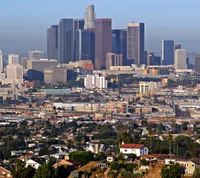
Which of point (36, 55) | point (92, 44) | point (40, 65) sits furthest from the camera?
point (36, 55)

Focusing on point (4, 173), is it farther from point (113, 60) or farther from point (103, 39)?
point (103, 39)

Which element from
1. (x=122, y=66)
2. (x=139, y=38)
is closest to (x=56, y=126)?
(x=122, y=66)

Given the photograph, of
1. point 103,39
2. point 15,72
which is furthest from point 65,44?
point 15,72

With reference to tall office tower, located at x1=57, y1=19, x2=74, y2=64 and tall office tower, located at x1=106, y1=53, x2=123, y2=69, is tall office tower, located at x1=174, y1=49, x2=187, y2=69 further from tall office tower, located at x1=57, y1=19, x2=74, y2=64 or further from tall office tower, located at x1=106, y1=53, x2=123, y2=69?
tall office tower, located at x1=57, y1=19, x2=74, y2=64

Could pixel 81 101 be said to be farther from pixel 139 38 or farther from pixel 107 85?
pixel 139 38

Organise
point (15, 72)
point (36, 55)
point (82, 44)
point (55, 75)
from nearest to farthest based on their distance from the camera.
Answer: point (55, 75), point (15, 72), point (82, 44), point (36, 55)

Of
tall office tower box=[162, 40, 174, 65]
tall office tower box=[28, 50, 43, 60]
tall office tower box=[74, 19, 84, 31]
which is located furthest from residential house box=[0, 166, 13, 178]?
tall office tower box=[162, 40, 174, 65]
